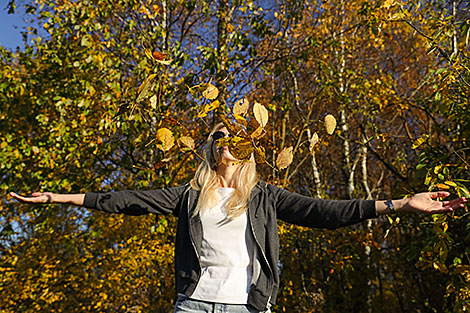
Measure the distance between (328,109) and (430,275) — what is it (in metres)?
5.32

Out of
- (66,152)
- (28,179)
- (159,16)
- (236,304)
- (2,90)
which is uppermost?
(159,16)

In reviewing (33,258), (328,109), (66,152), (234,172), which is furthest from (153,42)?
(328,109)

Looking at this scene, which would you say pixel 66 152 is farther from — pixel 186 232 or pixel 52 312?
pixel 186 232

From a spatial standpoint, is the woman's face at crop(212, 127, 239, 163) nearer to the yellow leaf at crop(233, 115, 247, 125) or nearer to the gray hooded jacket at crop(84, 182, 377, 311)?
the gray hooded jacket at crop(84, 182, 377, 311)

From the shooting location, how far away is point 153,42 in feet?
18.1

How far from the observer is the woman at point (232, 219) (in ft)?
6.02

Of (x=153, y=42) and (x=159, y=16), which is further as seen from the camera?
(x=159, y=16)

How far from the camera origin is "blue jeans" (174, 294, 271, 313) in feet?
5.98

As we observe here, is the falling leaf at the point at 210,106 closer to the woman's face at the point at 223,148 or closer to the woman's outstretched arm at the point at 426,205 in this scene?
the woman's face at the point at 223,148

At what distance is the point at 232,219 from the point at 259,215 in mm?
119

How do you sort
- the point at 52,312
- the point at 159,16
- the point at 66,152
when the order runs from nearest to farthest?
the point at 66,152, the point at 52,312, the point at 159,16

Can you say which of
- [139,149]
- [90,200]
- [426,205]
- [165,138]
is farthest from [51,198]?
[139,149]

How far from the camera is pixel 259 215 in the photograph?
2.00 m

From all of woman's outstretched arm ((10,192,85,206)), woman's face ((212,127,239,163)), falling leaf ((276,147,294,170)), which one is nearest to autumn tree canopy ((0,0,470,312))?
woman's face ((212,127,239,163))
